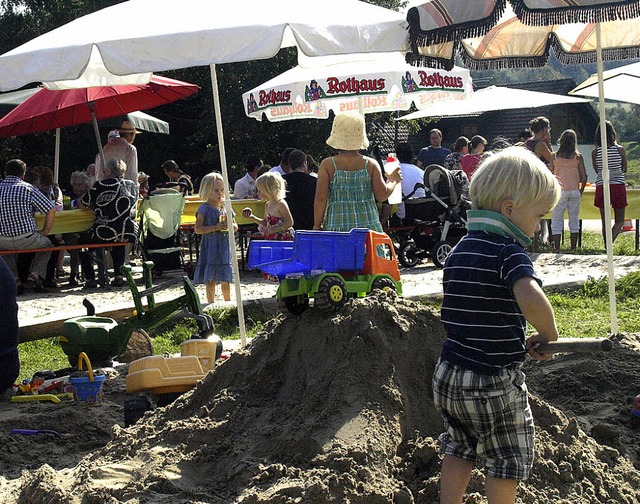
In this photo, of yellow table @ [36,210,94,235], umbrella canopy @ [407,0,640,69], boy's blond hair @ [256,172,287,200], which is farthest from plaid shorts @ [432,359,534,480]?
yellow table @ [36,210,94,235]

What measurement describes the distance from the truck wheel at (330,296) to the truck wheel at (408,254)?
26.0 feet

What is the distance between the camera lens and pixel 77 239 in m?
12.1

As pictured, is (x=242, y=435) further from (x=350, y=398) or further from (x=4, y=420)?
(x=4, y=420)

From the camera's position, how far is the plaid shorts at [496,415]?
348 cm

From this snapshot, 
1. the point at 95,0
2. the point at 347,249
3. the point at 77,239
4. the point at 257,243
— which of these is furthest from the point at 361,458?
the point at 95,0

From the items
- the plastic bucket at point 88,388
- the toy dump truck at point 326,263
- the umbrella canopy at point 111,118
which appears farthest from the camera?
the umbrella canopy at point 111,118

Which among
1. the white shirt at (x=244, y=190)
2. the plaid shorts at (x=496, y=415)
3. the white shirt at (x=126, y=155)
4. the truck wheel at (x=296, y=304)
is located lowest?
the plaid shorts at (x=496, y=415)

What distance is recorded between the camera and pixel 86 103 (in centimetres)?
1413

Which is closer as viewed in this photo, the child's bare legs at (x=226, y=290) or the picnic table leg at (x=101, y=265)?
the child's bare legs at (x=226, y=290)

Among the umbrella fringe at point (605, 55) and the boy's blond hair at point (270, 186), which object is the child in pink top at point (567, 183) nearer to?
the umbrella fringe at point (605, 55)

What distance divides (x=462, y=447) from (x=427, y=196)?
32.8 ft

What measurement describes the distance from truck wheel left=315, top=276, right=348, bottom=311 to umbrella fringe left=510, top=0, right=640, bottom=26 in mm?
2387

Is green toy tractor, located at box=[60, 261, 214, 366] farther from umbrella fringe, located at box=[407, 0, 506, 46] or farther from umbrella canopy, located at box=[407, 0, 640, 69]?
umbrella canopy, located at box=[407, 0, 640, 69]

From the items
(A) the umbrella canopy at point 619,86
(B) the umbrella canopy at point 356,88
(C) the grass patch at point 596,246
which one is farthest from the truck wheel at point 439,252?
(A) the umbrella canopy at point 619,86
